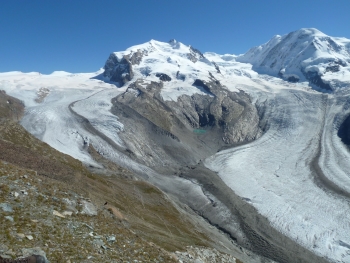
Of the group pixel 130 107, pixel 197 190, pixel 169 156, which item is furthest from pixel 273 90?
pixel 197 190

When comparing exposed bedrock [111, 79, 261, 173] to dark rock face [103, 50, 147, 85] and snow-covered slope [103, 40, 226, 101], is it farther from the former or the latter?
dark rock face [103, 50, 147, 85]

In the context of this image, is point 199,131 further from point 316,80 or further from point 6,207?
point 6,207

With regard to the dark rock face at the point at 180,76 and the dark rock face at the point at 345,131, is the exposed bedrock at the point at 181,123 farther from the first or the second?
the dark rock face at the point at 345,131

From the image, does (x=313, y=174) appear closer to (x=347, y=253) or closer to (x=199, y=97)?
(x=347, y=253)

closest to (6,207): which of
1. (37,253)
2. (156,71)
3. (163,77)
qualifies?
(37,253)

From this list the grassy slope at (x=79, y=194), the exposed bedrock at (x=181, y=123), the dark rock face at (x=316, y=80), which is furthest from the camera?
the dark rock face at (x=316, y=80)

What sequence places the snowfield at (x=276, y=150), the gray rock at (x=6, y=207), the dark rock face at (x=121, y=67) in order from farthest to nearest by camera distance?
1. the dark rock face at (x=121, y=67)
2. the snowfield at (x=276, y=150)
3. the gray rock at (x=6, y=207)

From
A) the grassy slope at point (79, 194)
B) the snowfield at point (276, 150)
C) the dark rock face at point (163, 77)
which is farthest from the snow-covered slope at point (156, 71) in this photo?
the grassy slope at point (79, 194)
